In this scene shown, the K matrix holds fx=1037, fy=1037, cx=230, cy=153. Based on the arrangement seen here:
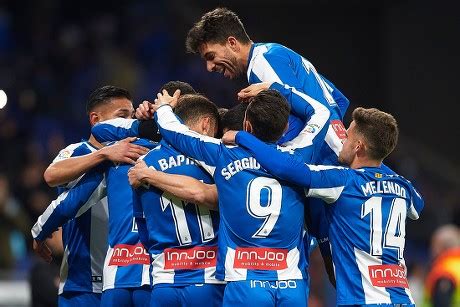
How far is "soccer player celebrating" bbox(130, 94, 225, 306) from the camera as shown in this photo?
20.1 ft

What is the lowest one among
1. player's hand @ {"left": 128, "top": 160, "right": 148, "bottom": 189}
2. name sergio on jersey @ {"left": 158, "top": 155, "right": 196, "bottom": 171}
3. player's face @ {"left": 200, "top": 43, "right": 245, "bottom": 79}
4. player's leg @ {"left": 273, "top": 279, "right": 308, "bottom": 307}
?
player's leg @ {"left": 273, "top": 279, "right": 308, "bottom": 307}

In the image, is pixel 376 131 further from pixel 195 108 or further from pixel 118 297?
pixel 118 297

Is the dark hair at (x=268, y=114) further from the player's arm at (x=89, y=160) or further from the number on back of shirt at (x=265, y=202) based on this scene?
the player's arm at (x=89, y=160)

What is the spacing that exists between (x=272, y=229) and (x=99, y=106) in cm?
179

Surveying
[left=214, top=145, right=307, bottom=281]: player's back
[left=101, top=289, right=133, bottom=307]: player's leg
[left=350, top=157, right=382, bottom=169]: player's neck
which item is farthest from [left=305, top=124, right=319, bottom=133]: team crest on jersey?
[left=101, top=289, right=133, bottom=307]: player's leg

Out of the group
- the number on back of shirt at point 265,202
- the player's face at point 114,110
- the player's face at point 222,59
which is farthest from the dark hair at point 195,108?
the player's face at point 114,110

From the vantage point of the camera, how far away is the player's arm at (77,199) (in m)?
6.88

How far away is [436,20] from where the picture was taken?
56.8 feet

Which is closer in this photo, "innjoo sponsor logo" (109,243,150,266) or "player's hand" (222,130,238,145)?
"player's hand" (222,130,238,145)

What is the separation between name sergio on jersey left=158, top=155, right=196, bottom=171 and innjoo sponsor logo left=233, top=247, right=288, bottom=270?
0.66 meters

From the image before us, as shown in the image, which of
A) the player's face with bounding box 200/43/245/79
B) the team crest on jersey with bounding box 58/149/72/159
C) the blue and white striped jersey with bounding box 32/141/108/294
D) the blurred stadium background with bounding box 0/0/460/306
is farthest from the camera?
the blurred stadium background with bounding box 0/0/460/306

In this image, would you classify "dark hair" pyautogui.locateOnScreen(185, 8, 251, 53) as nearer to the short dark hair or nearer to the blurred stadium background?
the short dark hair

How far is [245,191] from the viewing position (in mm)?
Answer: 5949

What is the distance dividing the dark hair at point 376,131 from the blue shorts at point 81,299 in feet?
7.47
